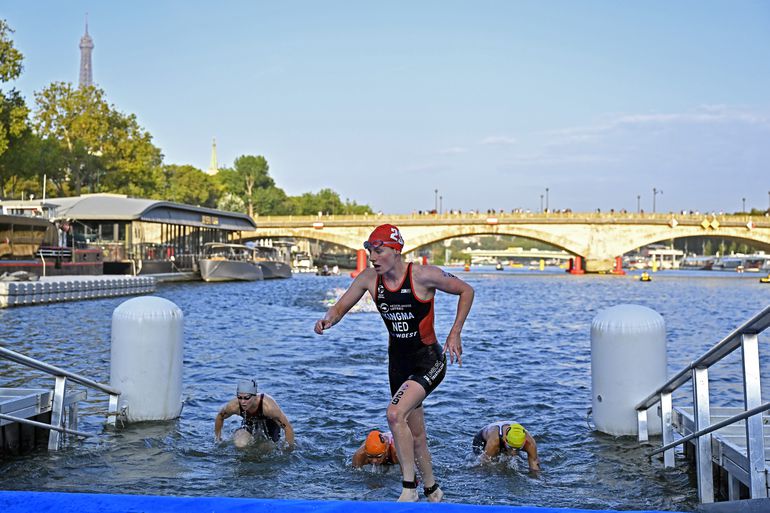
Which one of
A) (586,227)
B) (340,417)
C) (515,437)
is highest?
(586,227)

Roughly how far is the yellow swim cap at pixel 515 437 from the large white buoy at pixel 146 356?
4.22 meters

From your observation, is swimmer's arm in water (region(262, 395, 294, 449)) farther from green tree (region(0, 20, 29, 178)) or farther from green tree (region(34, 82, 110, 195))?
green tree (region(34, 82, 110, 195))

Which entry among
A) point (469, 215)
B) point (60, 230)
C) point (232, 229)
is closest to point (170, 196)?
point (232, 229)

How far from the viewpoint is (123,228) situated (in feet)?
215

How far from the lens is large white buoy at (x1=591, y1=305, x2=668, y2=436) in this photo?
939 centimetres

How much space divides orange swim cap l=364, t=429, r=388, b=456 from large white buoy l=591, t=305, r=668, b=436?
274cm

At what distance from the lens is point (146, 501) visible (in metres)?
4.52

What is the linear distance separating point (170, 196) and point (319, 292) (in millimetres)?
66932

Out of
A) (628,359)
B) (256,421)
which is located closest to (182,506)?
(256,421)

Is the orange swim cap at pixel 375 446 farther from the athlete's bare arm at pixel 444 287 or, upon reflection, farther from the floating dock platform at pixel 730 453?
the floating dock platform at pixel 730 453

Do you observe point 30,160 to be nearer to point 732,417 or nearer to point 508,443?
point 508,443

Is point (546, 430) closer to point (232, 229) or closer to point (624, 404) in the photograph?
point (624, 404)

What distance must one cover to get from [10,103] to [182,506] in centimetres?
5639

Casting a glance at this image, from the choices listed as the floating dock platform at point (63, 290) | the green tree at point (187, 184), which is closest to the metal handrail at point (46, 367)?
the floating dock platform at point (63, 290)
